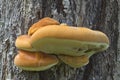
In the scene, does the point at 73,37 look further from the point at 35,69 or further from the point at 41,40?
the point at 35,69

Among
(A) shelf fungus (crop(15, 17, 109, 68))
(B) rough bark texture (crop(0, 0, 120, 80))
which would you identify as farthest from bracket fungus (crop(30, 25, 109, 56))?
(B) rough bark texture (crop(0, 0, 120, 80))

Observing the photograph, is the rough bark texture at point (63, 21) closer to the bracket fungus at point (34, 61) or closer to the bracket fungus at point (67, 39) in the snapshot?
the bracket fungus at point (34, 61)

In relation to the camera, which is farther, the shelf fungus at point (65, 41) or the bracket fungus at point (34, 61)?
the bracket fungus at point (34, 61)

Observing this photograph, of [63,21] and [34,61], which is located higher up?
[63,21]

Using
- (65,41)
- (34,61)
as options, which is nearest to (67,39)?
(65,41)

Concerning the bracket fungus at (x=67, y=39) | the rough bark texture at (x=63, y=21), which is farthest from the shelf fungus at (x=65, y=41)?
the rough bark texture at (x=63, y=21)

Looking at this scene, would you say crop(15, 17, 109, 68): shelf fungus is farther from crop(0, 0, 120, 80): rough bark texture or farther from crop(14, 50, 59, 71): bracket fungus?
crop(0, 0, 120, 80): rough bark texture

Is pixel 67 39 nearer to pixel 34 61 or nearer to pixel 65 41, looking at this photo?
pixel 65 41
